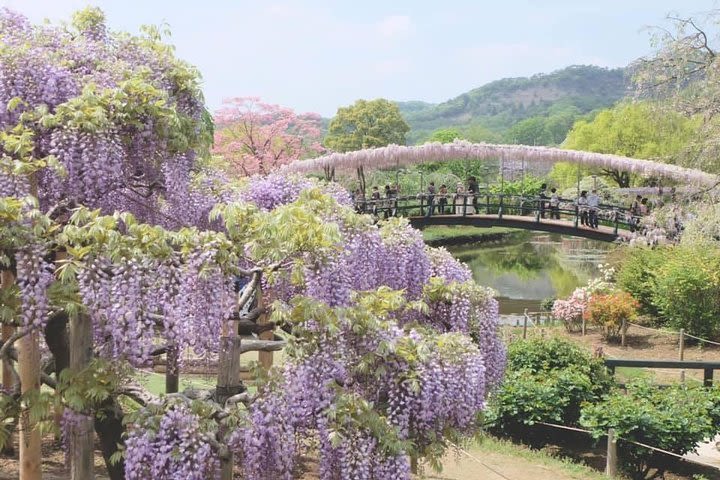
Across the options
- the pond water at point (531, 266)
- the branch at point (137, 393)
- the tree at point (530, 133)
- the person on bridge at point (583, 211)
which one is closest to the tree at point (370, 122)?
the pond water at point (531, 266)

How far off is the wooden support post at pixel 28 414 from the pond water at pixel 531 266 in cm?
1413

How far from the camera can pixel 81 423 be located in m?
4.14

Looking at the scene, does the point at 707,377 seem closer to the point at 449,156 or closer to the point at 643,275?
the point at 643,275

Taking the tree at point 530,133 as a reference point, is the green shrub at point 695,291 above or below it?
below

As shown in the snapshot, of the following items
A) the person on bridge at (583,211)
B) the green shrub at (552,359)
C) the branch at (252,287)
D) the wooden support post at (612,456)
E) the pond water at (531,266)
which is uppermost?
the branch at (252,287)

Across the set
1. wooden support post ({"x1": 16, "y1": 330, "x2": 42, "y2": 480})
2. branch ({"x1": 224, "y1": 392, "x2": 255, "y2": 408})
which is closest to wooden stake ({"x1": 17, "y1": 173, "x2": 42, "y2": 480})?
wooden support post ({"x1": 16, "y1": 330, "x2": 42, "y2": 480})

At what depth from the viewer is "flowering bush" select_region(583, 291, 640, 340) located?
14.6 meters

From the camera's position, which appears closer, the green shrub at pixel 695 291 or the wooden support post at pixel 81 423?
the wooden support post at pixel 81 423

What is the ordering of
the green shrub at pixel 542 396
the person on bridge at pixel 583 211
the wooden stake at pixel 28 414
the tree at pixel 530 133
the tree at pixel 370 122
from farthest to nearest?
the tree at pixel 530 133, the tree at pixel 370 122, the person on bridge at pixel 583 211, the green shrub at pixel 542 396, the wooden stake at pixel 28 414

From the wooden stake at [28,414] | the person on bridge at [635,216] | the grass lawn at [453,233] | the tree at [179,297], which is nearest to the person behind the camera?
the tree at [179,297]

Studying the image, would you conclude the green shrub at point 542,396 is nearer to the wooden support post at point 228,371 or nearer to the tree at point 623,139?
the wooden support post at point 228,371

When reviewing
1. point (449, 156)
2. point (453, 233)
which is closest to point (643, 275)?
point (449, 156)

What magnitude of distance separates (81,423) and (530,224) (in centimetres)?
1847

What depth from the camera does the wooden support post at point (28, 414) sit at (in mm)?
4738
